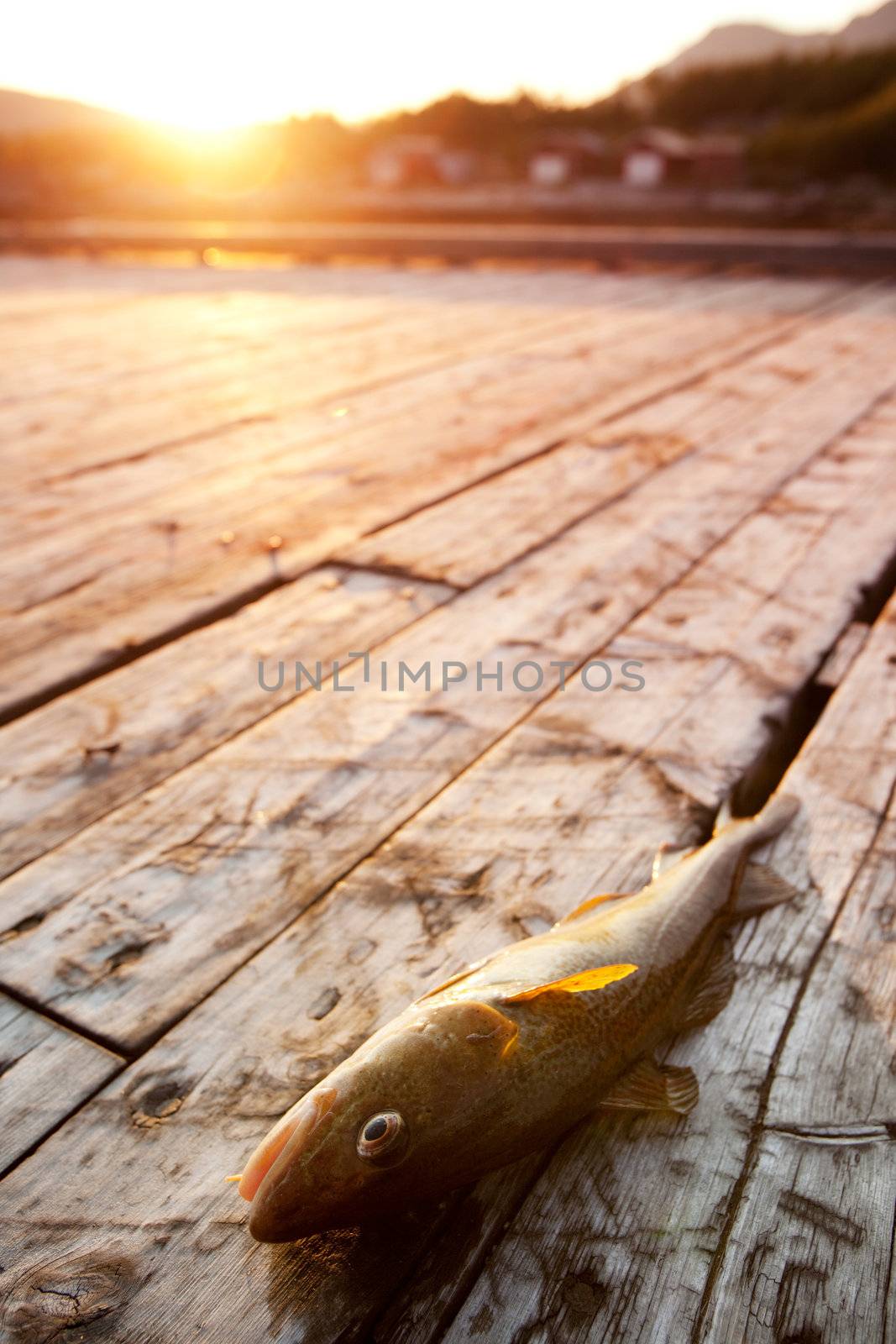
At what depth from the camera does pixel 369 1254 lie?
131 centimetres

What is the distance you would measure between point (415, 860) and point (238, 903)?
35 centimetres

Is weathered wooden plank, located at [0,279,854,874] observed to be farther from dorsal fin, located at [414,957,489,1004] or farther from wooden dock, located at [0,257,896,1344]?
dorsal fin, located at [414,957,489,1004]

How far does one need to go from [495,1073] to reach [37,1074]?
0.74 meters

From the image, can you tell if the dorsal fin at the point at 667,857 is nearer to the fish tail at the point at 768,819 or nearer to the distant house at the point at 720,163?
the fish tail at the point at 768,819

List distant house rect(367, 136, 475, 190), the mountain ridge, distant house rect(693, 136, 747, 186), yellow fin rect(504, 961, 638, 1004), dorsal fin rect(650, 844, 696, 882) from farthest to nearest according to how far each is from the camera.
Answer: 1. the mountain ridge
2. distant house rect(367, 136, 475, 190)
3. distant house rect(693, 136, 747, 186)
4. dorsal fin rect(650, 844, 696, 882)
5. yellow fin rect(504, 961, 638, 1004)

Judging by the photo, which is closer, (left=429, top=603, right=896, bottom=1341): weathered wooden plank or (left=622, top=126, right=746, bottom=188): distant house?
(left=429, top=603, right=896, bottom=1341): weathered wooden plank

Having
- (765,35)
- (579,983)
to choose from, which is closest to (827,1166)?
(579,983)

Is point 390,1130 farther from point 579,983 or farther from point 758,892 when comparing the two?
point 758,892

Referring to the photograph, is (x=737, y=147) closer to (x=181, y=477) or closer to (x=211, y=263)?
(x=211, y=263)

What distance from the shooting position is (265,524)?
3.67 m

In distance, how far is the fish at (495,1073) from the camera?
124 centimetres

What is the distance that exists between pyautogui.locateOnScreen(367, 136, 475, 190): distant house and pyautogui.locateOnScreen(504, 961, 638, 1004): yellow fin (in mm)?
33547

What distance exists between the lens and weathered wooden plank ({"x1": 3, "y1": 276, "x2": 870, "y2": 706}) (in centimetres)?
292

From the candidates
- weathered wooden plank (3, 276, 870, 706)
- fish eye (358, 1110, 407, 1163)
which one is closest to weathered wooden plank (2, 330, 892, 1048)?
fish eye (358, 1110, 407, 1163)
